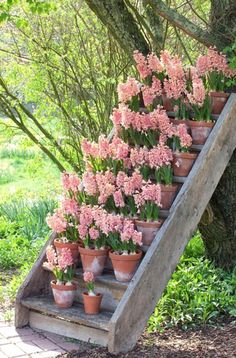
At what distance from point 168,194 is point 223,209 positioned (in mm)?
1060

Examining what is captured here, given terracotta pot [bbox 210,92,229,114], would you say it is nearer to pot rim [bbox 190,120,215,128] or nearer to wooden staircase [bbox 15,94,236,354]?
wooden staircase [bbox 15,94,236,354]

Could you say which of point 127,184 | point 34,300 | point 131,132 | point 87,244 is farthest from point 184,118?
point 34,300

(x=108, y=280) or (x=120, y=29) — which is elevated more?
(x=120, y=29)

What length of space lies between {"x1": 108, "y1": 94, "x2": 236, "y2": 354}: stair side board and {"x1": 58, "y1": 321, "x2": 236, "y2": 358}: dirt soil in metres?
0.12

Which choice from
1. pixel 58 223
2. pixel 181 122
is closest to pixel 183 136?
pixel 181 122

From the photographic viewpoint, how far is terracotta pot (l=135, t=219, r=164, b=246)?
504 cm

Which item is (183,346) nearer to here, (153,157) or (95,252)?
(95,252)

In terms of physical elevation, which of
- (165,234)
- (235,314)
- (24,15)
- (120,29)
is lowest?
(235,314)

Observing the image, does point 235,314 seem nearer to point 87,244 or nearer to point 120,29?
point 87,244

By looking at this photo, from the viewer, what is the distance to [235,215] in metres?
6.08

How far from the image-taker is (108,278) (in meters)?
5.12

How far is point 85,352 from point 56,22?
531 cm

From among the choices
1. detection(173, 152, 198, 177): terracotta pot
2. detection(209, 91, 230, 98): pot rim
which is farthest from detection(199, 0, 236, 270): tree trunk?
detection(173, 152, 198, 177): terracotta pot

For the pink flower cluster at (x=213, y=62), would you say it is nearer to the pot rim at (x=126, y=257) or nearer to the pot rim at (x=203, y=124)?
the pot rim at (x=203, y=124)
